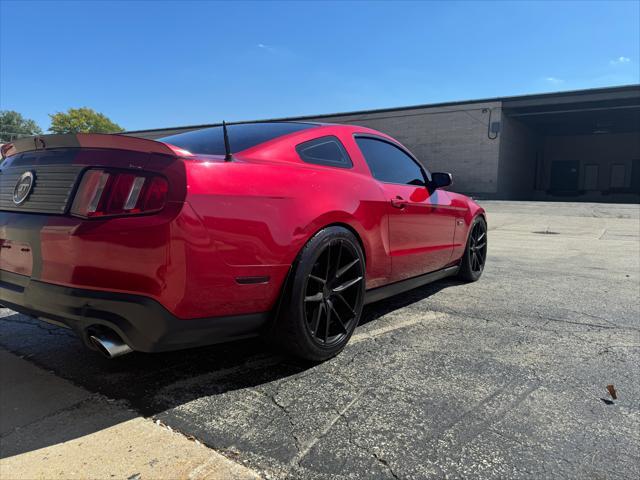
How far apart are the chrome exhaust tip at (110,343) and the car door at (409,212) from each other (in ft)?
6.28

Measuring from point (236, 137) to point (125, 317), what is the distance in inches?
54.4

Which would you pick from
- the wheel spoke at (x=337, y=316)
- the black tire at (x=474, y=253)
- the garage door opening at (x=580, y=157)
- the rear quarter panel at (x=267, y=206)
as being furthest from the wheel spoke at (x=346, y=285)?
the garage door opening at (x=580, y=157)

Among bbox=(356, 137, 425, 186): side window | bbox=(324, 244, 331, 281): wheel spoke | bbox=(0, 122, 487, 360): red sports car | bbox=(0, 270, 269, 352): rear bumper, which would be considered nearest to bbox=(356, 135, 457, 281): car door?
bbox=(356, 137, 425, 186): side window

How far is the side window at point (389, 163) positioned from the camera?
11.2 ft

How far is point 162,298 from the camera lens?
1999mm

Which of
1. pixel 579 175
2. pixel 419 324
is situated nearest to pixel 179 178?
pixel 419 324

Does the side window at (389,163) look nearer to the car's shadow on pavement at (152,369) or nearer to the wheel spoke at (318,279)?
the wheel spoke at (318,279)

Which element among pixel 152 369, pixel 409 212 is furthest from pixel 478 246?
pixel 152 369

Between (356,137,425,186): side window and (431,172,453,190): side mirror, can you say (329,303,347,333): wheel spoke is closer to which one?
(356,137,425,186): side window

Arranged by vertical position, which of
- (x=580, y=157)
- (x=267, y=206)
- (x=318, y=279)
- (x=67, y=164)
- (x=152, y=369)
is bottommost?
(x=152, y=369)

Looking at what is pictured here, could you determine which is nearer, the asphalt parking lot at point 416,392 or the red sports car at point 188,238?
the asphalt parking lot at point 416,392

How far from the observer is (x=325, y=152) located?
2.97 meters

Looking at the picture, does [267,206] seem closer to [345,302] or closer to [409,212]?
[345,302]

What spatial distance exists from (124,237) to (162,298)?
31 centimetres
